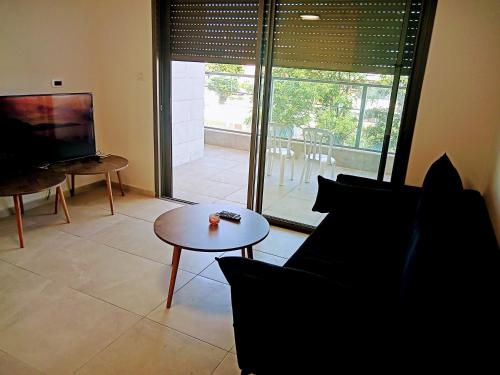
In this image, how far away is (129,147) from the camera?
4289 millimetres

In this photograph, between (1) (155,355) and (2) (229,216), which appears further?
(2) (229,216)

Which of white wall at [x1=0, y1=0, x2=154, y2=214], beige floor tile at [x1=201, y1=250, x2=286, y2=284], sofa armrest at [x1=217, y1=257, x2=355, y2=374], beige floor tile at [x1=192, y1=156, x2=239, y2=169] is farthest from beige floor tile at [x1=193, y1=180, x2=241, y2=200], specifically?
sofa armrest at [x1=217, y1=257, x2=355, y2=374]

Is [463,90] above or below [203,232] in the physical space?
above

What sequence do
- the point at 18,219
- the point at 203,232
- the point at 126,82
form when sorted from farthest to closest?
the point at 126,82
the point at 18,219
the point at 203,232

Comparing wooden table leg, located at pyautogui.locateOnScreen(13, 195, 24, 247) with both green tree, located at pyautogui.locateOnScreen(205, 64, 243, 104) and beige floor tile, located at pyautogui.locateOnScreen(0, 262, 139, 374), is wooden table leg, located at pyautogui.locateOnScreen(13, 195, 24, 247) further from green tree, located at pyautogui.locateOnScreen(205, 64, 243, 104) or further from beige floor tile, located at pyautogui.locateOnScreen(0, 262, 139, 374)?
green tree, located at pyautogui.locateOnScreen(205, 64, 243, 104)

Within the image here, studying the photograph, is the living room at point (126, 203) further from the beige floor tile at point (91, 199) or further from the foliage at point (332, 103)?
the foliage at point (332, 103)

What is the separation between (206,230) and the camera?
252 centimetres

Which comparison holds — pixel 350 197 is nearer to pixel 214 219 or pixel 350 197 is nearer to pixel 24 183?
pixel 214 219

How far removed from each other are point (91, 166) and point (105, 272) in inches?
53.7

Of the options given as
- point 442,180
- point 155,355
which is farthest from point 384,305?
point 155,355

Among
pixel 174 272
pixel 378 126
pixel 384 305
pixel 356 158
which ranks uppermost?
pixel 378 126

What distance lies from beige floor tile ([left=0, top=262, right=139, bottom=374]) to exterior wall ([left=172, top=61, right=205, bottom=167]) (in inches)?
122

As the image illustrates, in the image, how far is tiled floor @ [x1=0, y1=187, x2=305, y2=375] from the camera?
77.7 inches

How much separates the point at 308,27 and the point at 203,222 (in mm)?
1840
